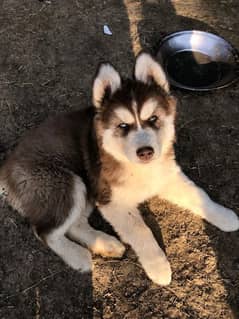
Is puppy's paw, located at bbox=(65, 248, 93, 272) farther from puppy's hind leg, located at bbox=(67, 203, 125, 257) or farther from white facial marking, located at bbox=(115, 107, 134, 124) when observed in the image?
white facial marking, located at bbox=(115, 107, 134, 124)

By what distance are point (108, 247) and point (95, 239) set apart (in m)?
0.13

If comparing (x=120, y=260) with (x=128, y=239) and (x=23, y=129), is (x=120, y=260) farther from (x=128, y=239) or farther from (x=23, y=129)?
(x=23, y=129)

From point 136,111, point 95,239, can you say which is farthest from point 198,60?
point 95,239

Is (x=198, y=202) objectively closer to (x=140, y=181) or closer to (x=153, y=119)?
(x=140, y=181)

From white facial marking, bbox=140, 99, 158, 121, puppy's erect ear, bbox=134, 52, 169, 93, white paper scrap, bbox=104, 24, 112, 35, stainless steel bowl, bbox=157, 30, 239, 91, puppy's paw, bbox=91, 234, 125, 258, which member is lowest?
puppy's paw, bbox=91, 234, 125, 258

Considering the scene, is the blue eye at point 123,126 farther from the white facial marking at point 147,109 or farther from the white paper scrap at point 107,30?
the white paper scrap at point 107,30

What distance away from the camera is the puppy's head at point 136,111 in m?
3.69

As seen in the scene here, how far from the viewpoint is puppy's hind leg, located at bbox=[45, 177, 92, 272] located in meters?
3.97

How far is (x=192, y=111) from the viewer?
5.35 metres

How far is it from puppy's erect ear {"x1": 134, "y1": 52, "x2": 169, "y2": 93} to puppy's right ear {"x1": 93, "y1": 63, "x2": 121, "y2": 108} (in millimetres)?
199

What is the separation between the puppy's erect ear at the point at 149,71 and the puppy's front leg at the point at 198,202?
2.84ft

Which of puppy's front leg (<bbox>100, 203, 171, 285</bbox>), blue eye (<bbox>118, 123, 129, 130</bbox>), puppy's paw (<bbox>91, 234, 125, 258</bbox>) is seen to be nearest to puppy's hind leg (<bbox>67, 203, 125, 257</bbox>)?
puppy's paw (<bbox>91, 234, 125, 258</bbox>)

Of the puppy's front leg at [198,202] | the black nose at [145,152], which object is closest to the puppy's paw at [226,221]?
the puppy's front leg at [198,202]

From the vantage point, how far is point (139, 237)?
13.4ft
